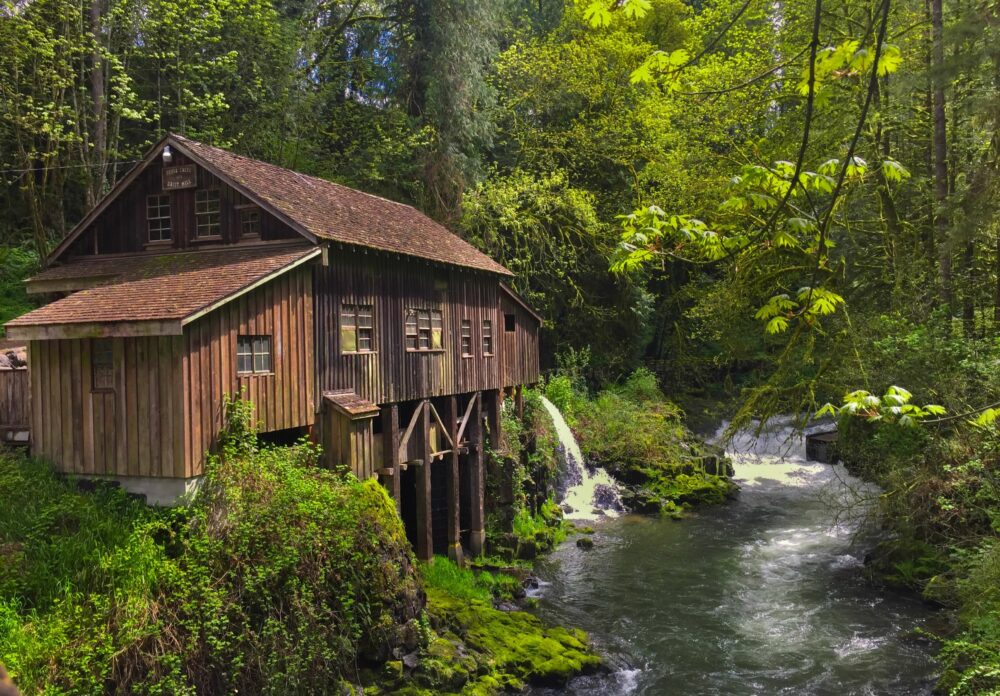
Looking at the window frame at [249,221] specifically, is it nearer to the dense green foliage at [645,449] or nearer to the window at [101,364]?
the window at [101,364]

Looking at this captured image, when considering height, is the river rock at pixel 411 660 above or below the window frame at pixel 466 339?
below

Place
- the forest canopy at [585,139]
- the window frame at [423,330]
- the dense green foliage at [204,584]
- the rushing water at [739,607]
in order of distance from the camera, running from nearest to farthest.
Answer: the dense green foliage at [204,584] → the rushing water at [739,607] → the forest canopy at [585,139] → the window frame at [423,330]

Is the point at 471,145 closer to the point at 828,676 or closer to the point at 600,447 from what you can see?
the point at 600,447

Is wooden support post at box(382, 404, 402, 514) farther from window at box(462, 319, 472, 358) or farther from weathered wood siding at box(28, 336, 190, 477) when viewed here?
weathered wood siding at box(28, 336, 190, 477)

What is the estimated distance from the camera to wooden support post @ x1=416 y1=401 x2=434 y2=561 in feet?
57.0

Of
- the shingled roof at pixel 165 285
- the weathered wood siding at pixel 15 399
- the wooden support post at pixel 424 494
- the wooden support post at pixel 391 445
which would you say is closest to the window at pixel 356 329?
the wooden support post at pixel 391 445

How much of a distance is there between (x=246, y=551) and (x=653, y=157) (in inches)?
964

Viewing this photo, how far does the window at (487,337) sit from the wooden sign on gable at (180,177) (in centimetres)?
840

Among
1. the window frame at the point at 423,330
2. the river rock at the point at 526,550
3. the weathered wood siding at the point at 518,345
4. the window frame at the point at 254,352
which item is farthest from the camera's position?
the weathered wood siding at the point at 518,345

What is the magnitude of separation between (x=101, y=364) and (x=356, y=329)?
15.3 ft

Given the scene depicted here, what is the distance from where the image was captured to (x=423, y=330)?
17.5 meters

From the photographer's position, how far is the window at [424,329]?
17.0 meters

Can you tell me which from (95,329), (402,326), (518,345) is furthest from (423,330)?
(95,329)

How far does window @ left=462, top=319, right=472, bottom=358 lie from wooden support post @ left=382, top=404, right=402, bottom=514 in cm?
367
